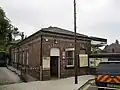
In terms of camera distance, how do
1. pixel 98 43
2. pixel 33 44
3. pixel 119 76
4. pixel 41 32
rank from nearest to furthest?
pixel 119 76, pixel 41 32, pixel 33 44, pixel 98 43

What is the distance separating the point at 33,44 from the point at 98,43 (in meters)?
8.09

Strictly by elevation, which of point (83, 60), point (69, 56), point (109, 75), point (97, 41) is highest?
point (97, 41)

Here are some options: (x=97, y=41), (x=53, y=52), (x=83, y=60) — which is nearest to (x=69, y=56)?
(x=83, y=60)

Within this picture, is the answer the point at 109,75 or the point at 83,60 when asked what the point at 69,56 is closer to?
the point at 83,60

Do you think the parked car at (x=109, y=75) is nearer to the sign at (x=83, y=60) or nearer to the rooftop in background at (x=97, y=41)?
the sign at (x=83, y=60)

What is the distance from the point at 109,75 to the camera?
10539 mm

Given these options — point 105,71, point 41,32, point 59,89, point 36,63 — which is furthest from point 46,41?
point 105,71

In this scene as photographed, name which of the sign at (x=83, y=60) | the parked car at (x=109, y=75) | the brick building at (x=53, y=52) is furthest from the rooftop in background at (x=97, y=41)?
the parked car at (x=109, y=75)

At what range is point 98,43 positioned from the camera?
22688mm

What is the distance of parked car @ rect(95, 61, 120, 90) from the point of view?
1041 centimetres

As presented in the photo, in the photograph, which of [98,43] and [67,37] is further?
[98,43]

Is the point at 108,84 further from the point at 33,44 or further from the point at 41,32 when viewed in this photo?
the point at 33,44

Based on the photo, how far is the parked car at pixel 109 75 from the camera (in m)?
10.4

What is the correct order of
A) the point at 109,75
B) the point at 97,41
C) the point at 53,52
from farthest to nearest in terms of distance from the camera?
the point at 97,41, the point at 53,52, the point at 109,75
